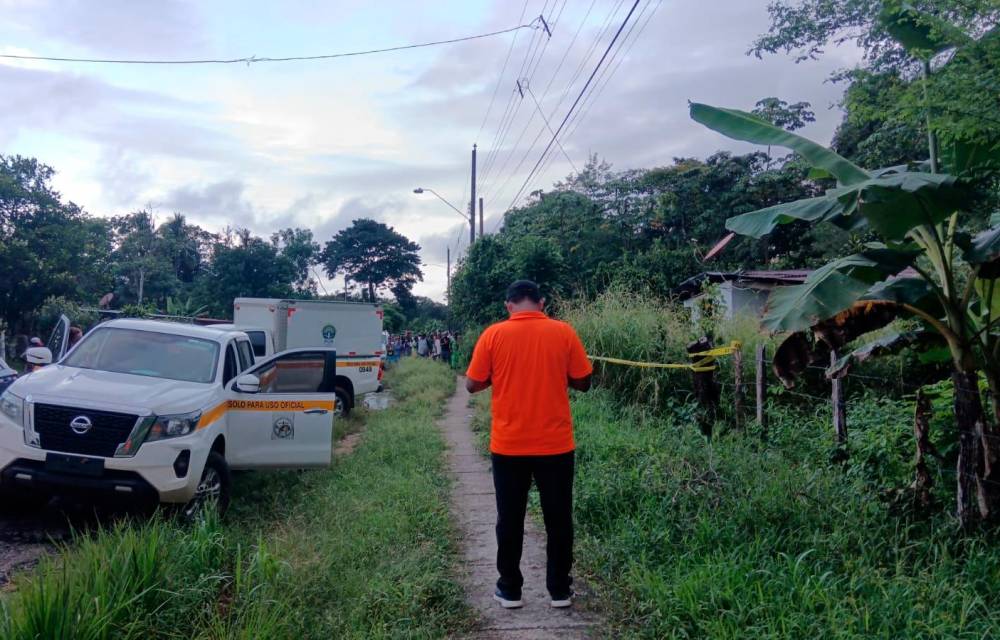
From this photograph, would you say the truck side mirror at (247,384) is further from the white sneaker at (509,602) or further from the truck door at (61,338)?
the white sneaker at (509,602)

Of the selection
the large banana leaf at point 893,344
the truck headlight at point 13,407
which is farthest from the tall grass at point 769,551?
the truck headlight at point 13,407

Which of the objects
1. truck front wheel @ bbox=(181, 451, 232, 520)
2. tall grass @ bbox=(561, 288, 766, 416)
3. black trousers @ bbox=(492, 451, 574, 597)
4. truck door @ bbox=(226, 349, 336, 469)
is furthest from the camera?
tall grass @ bbox=(561, 288, 766, 416)

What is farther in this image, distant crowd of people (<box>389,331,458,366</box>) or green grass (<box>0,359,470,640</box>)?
distant crowd of people (<box>389,331,458,366</box>)

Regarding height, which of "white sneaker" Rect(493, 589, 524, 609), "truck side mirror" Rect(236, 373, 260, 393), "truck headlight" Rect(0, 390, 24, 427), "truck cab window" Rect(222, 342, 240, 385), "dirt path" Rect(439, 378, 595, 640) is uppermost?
"truck cab window" Rect(222, 342, 240, 385)

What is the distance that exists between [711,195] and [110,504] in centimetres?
2571

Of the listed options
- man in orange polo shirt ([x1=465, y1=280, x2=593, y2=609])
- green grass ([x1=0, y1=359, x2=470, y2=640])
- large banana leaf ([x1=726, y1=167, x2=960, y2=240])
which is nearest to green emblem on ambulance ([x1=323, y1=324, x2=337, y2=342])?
green grass ([x1=0, y1=359, x2=470, y2=640])

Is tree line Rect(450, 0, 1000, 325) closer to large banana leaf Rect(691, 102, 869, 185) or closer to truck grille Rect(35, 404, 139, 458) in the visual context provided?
large banana leaf Rect(691, 102, 869, 185)

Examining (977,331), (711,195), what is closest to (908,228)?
(977,331)

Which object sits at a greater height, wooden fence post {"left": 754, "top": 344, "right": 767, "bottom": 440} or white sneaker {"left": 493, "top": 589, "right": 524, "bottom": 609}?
wooden fence post {"left": 754, "top": 344, "right": 767, "bottom": 440}

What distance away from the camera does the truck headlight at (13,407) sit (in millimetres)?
5699

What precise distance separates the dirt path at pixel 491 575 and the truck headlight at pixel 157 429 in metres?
2.39

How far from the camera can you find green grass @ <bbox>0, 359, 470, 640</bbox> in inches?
130

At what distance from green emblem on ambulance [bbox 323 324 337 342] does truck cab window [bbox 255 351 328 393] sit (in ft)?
26.2

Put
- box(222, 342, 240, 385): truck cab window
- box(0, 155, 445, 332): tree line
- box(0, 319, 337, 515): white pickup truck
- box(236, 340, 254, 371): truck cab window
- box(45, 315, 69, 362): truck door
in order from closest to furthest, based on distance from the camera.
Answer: box(0, 319, 337, 515): white pickup truck, box(222, 342, 240, 385): truck cab window, box(236, 340, 254, 371): truck cab window, box(45, 315, 69, 362): truck door, box(0, 155, 445, 332): tree line
